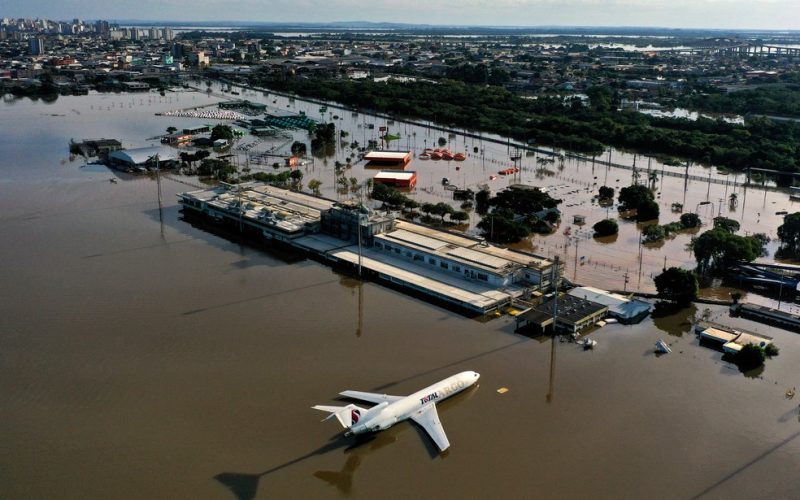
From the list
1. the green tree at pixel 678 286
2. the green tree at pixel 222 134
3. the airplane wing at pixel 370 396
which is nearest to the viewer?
the airplane wing at pixel 370 396

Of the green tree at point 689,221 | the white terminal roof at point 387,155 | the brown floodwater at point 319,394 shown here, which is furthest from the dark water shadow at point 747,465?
the white terminal roof at point 387,155

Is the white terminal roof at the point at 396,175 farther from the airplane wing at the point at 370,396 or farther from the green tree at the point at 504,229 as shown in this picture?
the airplane wing at the point at 370,396

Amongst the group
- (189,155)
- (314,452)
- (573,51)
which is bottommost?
(314,452)

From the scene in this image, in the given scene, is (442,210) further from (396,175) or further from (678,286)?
(678,286)

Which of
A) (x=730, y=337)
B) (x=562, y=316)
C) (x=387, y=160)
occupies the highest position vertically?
(x=387, y=160)

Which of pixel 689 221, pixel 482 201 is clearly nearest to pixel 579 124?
pixel 482 201

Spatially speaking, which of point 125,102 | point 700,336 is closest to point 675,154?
point 700,336

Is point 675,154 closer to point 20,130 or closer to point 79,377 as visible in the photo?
point 79,377
